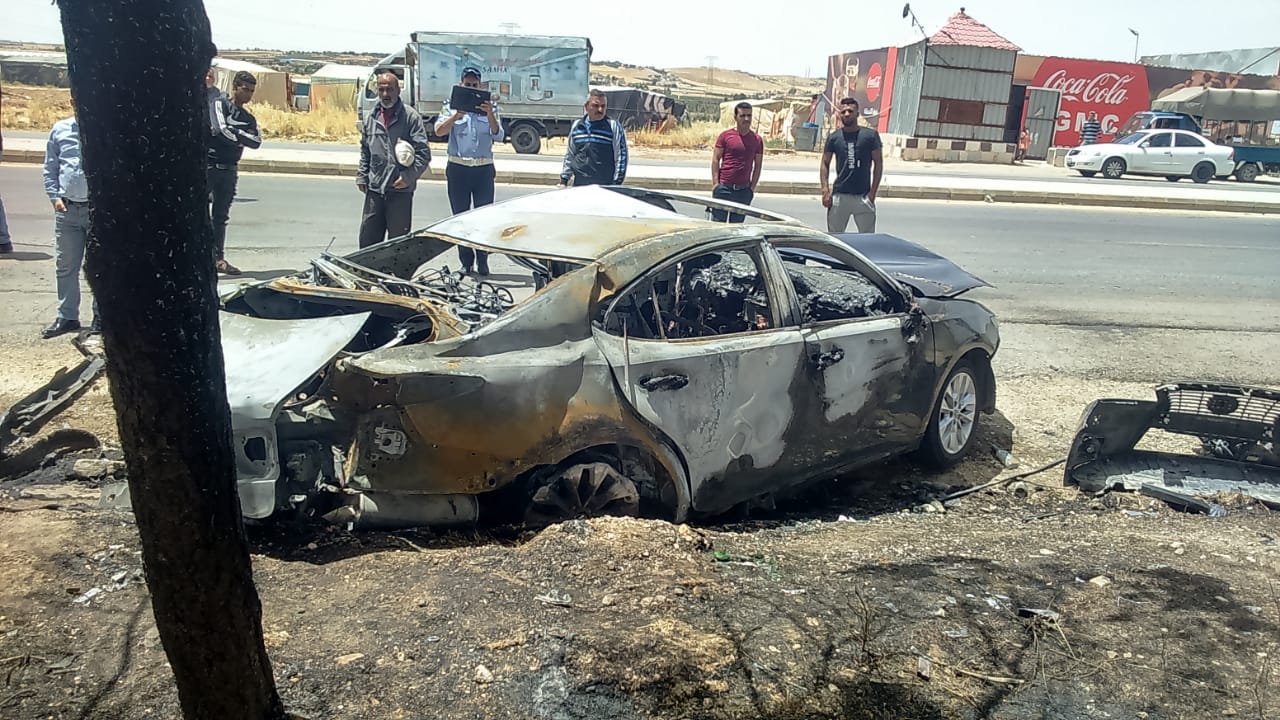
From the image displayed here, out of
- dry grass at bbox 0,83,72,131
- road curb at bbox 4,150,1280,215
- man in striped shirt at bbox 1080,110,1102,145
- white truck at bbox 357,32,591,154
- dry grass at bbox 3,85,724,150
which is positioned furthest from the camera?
man in striped shirt at bbox 1080,110,1102,145

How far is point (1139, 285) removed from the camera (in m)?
11.4

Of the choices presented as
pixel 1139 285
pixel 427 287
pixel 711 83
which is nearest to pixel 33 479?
pixel 427 287

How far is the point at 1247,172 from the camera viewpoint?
94.5 feet

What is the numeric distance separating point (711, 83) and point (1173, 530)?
113m

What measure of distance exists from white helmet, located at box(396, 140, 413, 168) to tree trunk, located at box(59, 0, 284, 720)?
644 cm

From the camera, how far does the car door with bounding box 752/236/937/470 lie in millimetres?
4871

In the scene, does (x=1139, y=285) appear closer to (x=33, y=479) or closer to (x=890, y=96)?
(x=33, y=479)

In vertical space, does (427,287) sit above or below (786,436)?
above

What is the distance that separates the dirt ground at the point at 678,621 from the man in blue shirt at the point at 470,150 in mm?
5547

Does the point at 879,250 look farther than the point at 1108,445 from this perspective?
Yes

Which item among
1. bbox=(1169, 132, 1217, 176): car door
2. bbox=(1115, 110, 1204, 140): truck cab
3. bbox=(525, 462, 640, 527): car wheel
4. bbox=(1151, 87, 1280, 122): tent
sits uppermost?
bbox=(1151, 87, 1280, 122): tent

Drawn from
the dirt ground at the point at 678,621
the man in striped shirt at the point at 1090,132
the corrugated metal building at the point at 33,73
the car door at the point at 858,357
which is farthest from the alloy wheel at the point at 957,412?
the corrugated metal building at the point at 33,73

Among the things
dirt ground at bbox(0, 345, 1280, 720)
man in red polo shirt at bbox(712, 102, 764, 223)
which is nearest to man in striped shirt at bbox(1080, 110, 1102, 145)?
man in red polo shirt at bbox(712, 102, 764, 223)

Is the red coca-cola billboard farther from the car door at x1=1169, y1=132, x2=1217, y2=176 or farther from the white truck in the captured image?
the white truck
